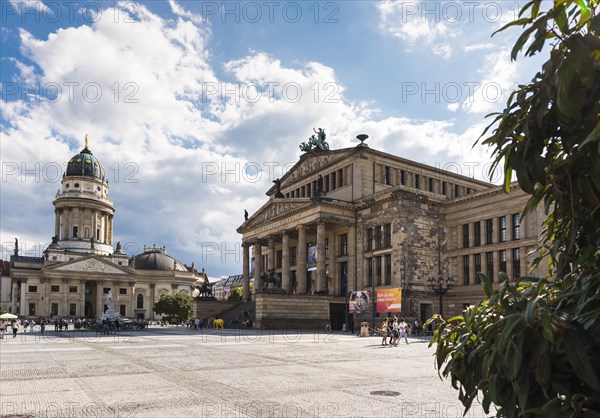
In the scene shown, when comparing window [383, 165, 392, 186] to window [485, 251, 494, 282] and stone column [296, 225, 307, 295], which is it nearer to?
stone column [296, 225, 307, 295]

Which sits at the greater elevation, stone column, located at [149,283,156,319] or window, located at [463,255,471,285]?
window, located at [463,255,471,285]

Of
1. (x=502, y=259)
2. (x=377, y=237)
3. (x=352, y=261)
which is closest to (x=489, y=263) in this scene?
(x=502, y=259)

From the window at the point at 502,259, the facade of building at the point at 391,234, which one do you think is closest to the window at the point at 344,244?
the facade of building at the point at 391,234

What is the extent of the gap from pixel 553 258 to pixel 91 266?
12148 centimetres

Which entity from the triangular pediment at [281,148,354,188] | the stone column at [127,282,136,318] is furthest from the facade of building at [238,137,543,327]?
the stone column at [127,282,136,318]

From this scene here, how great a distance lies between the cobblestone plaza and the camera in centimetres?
1087

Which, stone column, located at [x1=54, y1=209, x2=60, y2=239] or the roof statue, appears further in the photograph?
stone column, located at [x1=54, y1=209, x2=60, y2=239]

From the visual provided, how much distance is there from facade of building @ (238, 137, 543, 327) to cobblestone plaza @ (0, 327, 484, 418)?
103 ft

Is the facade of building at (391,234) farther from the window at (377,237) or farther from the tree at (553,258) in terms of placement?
the tree at (553,258)

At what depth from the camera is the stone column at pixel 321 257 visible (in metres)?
56.2

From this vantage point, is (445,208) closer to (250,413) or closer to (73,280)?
(250,413)

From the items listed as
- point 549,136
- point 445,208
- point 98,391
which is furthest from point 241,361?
point 445,208

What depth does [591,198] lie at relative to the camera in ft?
11.4

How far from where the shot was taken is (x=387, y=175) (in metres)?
61.9
